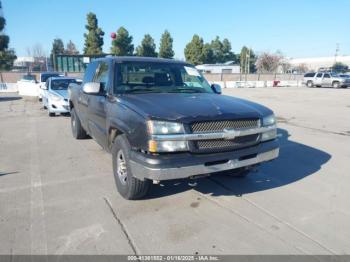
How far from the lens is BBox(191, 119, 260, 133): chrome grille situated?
3.46m

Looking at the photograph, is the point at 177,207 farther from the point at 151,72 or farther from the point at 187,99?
the point at 151,72

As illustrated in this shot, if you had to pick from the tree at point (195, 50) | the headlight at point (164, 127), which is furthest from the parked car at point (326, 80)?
the headlight at point (164, 127)

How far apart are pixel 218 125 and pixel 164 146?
2.31 ft

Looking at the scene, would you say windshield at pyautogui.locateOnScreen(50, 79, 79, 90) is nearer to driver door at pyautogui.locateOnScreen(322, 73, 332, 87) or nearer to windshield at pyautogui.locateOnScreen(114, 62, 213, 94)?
windshield at pyautogui.locateOnScreen(114, 62, 213, 94)

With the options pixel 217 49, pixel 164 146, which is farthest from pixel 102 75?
pixel 217 49

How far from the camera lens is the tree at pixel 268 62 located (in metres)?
85.9

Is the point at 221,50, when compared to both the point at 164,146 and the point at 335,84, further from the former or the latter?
the point at 164,146

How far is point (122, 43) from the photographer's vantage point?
2136 inches

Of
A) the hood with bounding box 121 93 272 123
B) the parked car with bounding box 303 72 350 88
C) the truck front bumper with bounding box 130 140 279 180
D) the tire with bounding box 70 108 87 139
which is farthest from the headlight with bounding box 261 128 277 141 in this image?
the parked car with bounding box 303 72 350 88

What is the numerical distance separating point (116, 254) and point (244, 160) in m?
1.88

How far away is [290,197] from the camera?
4.21 m

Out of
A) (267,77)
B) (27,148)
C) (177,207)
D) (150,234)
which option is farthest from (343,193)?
(267,77)

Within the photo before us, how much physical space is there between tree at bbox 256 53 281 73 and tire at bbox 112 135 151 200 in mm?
87374

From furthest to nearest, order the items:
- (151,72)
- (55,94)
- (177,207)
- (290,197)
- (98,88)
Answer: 1. (55,94)
2. (151,72)
3. (98,88)
4. (290,197)
5. (177,207)
